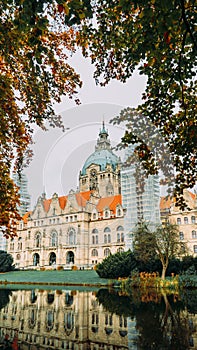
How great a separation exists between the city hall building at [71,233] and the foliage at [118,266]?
22263mm

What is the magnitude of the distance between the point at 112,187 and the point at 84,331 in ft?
226

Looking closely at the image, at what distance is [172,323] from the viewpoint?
22.3 feet

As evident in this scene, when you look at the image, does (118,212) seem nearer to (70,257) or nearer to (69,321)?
(70,257)

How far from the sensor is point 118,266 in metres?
27.5

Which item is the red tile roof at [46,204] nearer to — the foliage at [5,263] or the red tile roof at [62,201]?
the red tile roof at [62,201]

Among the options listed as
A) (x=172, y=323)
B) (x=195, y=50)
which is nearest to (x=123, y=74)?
(x=195, y=50)

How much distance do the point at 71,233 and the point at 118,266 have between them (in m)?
30.6

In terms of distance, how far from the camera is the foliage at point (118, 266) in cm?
2758

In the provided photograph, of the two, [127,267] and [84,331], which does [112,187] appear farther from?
[84,331]

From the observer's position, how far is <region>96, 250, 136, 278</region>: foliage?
27578 millimetres

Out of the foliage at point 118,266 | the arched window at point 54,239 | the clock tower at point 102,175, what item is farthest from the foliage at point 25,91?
the clock tower at point 102,175

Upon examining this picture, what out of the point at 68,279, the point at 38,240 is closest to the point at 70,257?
the point at 38,240

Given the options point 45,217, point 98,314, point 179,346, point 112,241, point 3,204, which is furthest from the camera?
point 45,217

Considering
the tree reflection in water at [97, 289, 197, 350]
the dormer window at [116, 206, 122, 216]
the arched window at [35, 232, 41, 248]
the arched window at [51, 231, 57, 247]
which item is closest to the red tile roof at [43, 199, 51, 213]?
the arched window at [35, 232, 41, 248]
